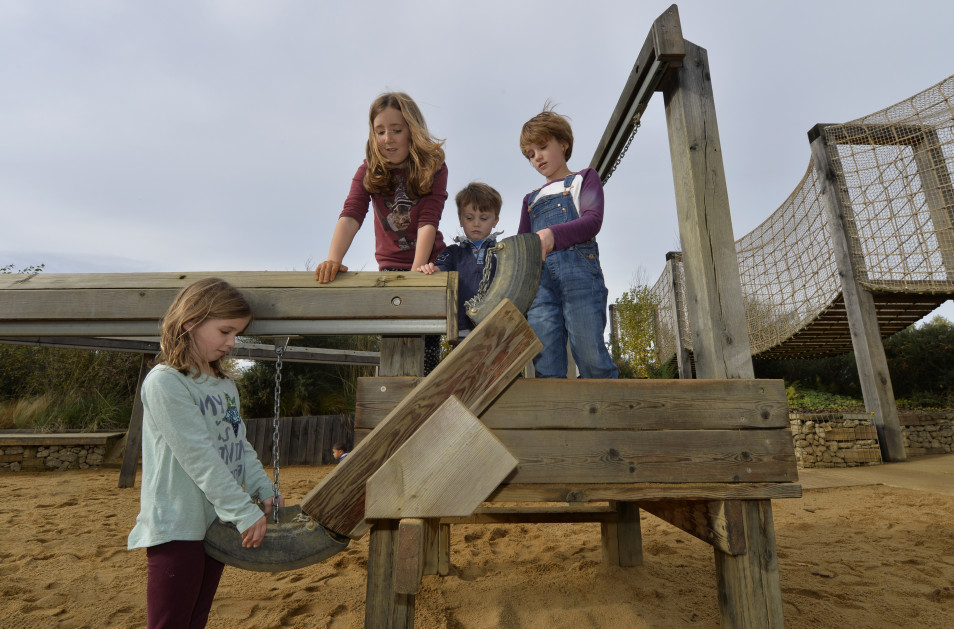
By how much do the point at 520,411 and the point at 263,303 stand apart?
3.57ft

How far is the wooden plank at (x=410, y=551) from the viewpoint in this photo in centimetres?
134

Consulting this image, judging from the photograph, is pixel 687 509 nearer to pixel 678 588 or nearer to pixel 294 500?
pixel 678 588

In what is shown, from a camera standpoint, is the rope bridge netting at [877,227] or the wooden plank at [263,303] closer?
the wooden plank at [263,303]

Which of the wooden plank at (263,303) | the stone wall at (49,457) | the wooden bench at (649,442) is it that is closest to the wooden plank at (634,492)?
the wooden bench at (649,442)

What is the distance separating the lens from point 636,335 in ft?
51.6

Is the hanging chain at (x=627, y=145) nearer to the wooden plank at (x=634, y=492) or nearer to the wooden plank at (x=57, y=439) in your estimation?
the wooden plank at (x=634, y=492)

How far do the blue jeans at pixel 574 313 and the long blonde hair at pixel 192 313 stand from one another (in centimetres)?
127

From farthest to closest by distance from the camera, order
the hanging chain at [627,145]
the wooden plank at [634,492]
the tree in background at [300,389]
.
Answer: the tree in background at [300,389] → the hanging chain at [627,145] → the wooden plank at [634,492]

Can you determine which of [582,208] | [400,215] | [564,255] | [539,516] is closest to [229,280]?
[400,215]

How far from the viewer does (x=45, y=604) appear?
2854 millimetres

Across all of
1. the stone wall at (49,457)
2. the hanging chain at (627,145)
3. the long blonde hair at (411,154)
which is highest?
the hanging chain at (627,145)

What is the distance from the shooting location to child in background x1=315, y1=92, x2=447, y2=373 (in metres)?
2.46

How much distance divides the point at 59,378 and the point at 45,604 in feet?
38.3

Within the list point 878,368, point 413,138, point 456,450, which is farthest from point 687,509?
point 878,368
